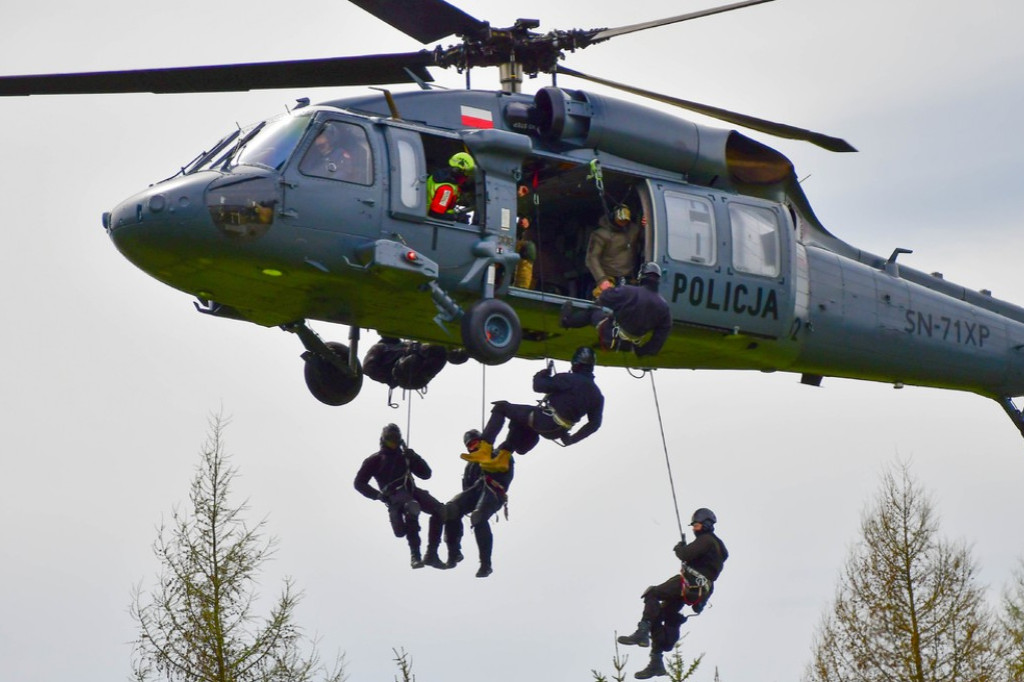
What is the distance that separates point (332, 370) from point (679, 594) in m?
3.95

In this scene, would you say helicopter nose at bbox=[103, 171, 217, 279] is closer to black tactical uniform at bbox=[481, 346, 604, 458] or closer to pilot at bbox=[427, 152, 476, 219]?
pilot at bbox=[427, 152, 476, 219]

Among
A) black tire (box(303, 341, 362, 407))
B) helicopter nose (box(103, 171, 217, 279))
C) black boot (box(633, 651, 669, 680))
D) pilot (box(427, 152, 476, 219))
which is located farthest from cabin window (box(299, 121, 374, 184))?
black boot (box(633, 651, 669, 680))

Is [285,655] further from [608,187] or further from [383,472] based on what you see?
[608,187]

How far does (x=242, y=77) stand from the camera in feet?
68.5

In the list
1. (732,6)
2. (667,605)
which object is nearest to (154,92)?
(732,6)

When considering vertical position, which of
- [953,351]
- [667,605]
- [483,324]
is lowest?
[667,605]

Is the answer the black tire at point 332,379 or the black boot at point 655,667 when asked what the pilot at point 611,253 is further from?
the black boot at point 655,667

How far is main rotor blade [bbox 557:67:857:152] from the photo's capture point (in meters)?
21.7

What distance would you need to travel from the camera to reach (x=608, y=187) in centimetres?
2161

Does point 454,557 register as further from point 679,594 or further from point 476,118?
point 476,118

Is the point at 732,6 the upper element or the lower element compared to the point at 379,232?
upper

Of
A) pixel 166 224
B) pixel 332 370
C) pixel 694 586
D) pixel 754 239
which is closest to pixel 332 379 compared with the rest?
pixel 332 370

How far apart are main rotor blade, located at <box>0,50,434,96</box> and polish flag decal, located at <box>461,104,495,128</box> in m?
0.82

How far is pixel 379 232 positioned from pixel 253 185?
1173 mm
